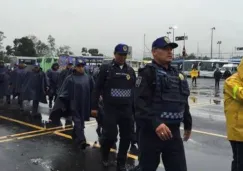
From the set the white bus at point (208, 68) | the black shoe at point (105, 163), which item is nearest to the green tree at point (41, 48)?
the white bus at point (208, 68)

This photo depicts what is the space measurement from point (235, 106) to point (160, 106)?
2.82ft

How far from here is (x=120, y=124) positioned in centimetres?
514

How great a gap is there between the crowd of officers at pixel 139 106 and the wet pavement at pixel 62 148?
1.24 feet

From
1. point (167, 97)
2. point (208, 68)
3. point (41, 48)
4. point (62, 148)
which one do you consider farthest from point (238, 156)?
point (41, 48)

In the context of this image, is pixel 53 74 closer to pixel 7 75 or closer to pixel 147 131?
pixel 7 75

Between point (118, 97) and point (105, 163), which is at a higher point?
point (118, 97)

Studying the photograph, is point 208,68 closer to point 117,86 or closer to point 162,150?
point 117,86

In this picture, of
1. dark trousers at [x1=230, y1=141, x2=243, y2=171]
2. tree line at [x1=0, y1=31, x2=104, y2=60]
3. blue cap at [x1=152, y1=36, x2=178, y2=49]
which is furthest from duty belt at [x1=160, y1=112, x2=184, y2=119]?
tree line at [x1=0, y1=31, x2=104, y2=60]

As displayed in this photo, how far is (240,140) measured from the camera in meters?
3.55

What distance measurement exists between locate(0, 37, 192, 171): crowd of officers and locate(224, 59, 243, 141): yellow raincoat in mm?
432

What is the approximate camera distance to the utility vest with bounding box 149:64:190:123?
10.5 ft

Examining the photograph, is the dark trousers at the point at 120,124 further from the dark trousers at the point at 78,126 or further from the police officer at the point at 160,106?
the police officer at the point at 160,106

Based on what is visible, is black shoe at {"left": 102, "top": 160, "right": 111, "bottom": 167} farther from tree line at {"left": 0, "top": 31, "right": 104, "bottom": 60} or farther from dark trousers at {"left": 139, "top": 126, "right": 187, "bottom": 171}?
tree line at {"left": 0, "top": 31, "right": 104, "bottom": 60}

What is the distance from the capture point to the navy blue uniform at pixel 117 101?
502 cm
